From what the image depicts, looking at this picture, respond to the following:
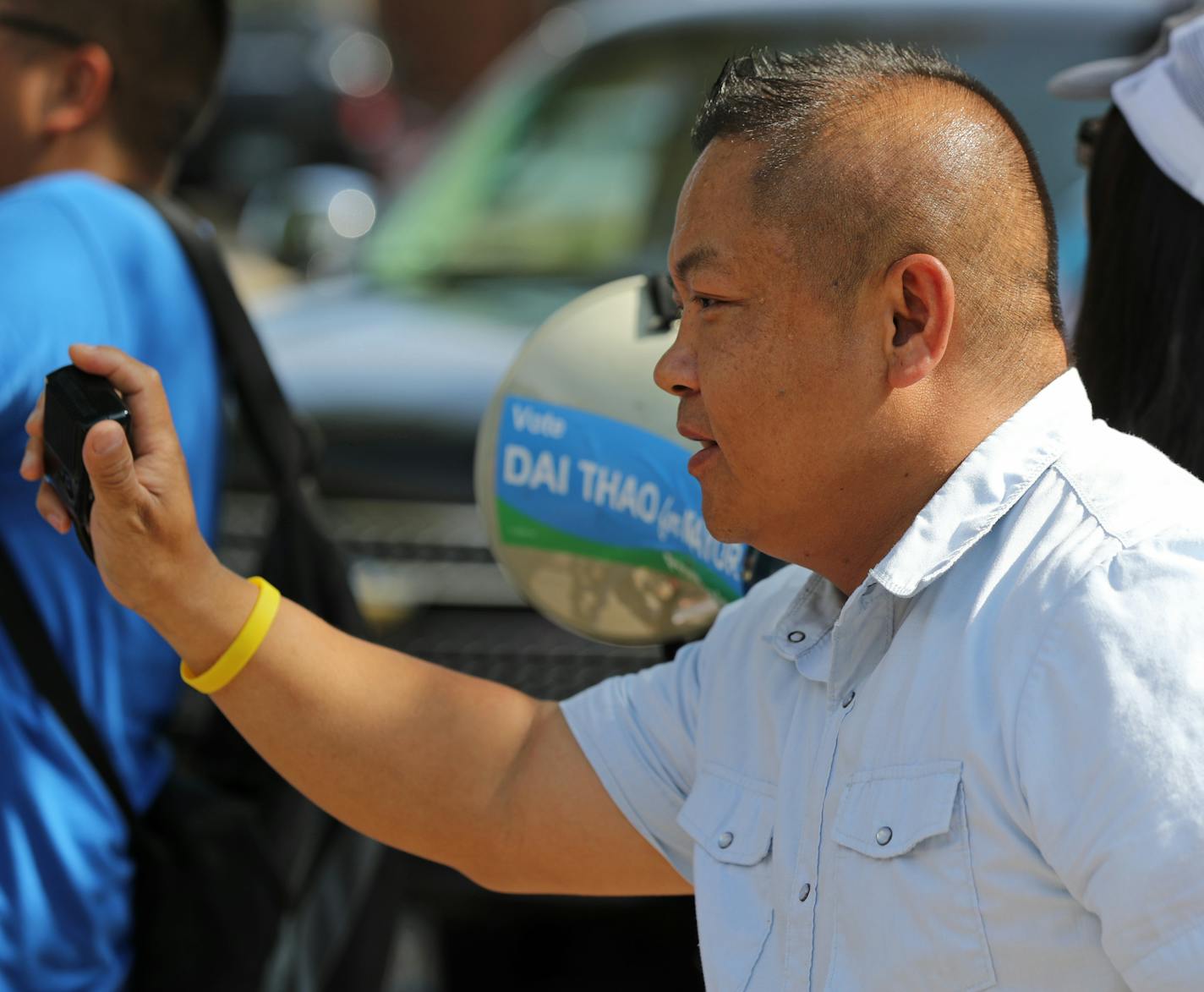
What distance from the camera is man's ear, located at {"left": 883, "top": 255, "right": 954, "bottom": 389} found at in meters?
1.50

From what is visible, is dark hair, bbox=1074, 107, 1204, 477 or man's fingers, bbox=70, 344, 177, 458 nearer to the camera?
man's fingers, bbox=70, 344, 177, 458

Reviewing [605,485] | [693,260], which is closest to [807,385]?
[693,260]

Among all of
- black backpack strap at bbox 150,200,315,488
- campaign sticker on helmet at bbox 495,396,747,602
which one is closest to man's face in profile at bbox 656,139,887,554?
campaign sticker on helmet at bbox 495,396,747,602

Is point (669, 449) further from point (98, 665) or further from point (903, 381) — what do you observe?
point (98, 665)

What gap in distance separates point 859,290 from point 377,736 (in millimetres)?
741

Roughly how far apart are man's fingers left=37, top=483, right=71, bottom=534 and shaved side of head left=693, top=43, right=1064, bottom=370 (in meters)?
0.82

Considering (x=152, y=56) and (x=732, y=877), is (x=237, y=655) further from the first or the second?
(x=152, y=56)

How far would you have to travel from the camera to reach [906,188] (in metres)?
1.52

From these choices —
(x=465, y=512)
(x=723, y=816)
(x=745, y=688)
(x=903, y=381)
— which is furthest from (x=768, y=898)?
(x=465, y=512)

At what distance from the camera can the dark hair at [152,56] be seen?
2.58 meters

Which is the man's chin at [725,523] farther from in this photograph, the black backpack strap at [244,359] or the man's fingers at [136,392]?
the black backpack strap at [244,359]

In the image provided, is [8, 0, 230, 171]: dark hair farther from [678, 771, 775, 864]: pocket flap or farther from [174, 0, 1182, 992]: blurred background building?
[678, 771, 775, 864]: pocket flap

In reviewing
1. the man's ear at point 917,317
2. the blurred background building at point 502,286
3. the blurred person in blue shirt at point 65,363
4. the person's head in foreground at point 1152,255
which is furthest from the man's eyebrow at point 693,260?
the blurred background building at point 502,286

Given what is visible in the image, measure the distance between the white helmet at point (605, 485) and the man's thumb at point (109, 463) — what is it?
57cm
